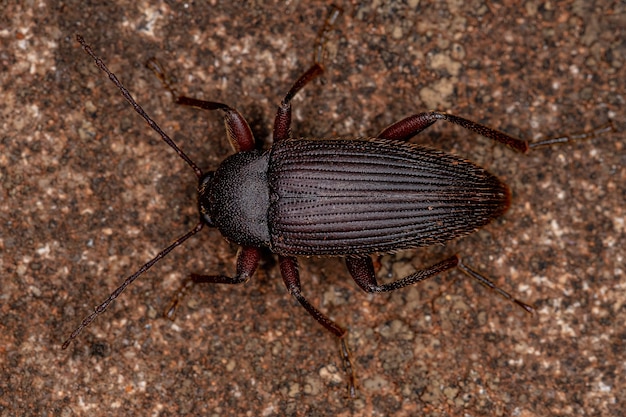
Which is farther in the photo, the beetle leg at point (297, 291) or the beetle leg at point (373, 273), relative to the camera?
the beetle leg at point (297, 291)

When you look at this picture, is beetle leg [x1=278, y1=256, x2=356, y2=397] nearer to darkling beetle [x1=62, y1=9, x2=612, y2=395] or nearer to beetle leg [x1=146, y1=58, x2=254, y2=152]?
darkling beetle [x1=62, y1=9, x2=612, y2=395]

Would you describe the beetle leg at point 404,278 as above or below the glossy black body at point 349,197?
below

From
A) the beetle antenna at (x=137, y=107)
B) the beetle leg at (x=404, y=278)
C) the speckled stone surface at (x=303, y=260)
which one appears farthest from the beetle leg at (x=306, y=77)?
the beetle leg at (x=404, y=278)

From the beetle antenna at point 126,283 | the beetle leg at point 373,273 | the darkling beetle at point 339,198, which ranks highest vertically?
the darkling beetle at point 339,198

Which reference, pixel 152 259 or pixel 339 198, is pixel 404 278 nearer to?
pixel 339 198

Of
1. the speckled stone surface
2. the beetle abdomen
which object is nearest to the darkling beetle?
the beetle abdomen

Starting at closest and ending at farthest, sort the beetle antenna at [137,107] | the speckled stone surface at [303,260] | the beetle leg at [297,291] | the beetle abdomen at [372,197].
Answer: the beetle abdomen at [372,197] < the beetle antenna at [137,107] < the beetle leg at [297,291] < the speckled stone surface at [303,260]

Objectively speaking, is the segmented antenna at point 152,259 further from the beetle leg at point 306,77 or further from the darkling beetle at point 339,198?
the beetle leg at point 306,77
